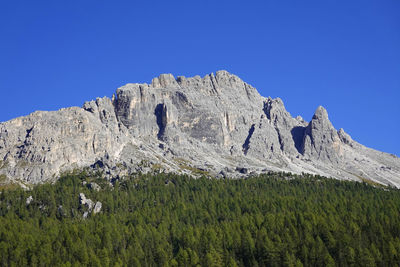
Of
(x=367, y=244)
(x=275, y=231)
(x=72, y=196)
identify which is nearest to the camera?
(x=367, y=244)

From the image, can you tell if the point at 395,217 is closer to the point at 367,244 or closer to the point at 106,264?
the point at 367,244

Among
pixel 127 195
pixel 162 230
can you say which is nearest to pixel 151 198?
pixel 127 195

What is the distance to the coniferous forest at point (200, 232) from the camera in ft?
409

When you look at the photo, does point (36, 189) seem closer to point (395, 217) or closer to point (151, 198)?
point (151, 198)

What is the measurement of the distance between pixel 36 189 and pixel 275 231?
344 ft

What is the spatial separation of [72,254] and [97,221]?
30671mm

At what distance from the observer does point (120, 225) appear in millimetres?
155000

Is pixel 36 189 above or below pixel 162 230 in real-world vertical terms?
above

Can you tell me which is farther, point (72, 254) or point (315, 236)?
point (315, 236)

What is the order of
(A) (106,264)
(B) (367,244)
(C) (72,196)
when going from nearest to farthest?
1. (A) (106,264)
2. (B) (367,244)
3. (C) (72,196)

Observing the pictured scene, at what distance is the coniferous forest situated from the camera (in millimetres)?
124750

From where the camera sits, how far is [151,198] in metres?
194

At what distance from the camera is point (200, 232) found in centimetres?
14375

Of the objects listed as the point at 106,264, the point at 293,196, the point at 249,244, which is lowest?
the point at 106,264
